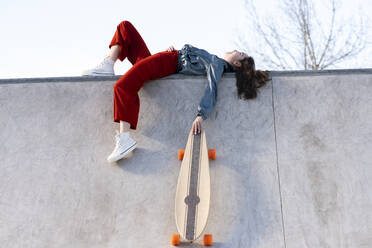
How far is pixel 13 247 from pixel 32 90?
1.52 metres

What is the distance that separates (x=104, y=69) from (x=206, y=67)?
106 cm

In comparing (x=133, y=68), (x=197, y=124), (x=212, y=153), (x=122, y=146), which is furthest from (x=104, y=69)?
(x=212, y=153)

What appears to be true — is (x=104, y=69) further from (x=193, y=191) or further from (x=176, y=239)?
(x=176, y=239)

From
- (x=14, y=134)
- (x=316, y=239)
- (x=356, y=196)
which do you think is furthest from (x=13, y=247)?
(x=356, y=196)

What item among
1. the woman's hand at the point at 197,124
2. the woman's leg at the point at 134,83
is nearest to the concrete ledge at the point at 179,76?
the woman's leg at the point at 134,83

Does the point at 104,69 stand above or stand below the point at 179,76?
above

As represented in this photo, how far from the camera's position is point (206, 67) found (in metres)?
3.88

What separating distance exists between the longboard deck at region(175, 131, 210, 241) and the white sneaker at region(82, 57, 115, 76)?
46.7 inches

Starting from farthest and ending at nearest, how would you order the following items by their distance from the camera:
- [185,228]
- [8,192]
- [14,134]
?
1. [14,134]
2. [8,192]
3. [185,228]

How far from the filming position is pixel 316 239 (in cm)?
333

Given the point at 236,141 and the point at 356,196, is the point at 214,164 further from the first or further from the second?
the point at 356,196

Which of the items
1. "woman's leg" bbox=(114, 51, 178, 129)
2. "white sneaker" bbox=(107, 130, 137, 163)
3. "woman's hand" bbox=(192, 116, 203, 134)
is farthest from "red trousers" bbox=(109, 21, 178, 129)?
"woman's hand" bbox=(192, 116, 203, 134)

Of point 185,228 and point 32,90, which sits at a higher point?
point 32,90

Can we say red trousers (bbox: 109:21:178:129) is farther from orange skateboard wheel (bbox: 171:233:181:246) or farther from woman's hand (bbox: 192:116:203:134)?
orange skateboard wheel (bbox: 171:233:181:246)
